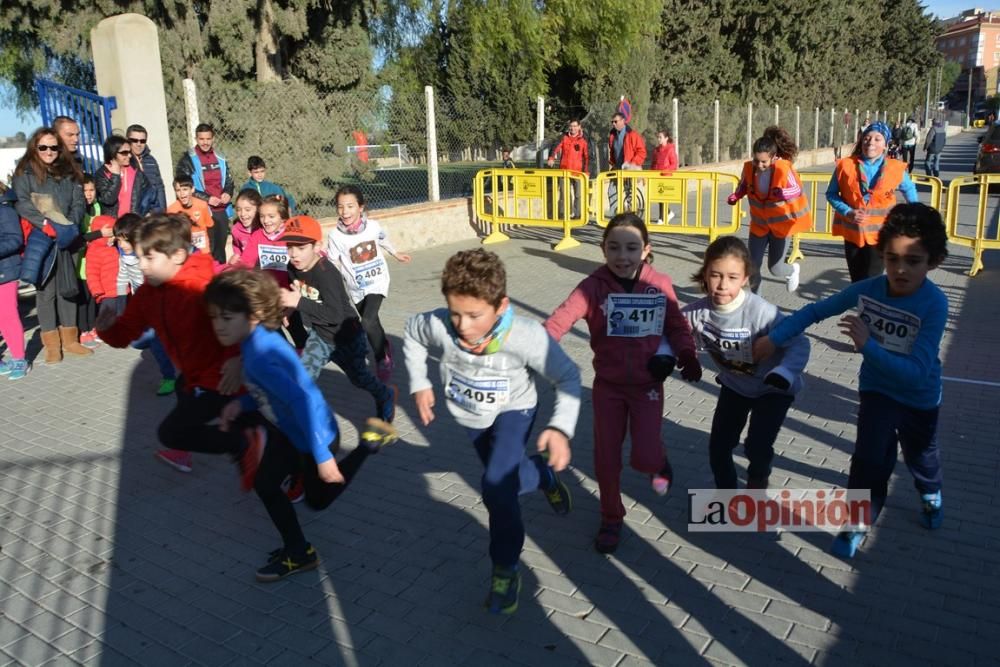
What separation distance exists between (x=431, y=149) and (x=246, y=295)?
10.7 meters

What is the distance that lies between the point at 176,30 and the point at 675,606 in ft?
46.1

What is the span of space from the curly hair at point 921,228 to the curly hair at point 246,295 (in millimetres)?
2700

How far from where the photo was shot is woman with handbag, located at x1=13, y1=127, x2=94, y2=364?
22.9 feet

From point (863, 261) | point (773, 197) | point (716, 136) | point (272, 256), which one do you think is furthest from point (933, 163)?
point (272, 256)

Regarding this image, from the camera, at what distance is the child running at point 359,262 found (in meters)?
6.14

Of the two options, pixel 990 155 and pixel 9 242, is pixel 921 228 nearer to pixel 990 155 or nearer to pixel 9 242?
pixel 9 242

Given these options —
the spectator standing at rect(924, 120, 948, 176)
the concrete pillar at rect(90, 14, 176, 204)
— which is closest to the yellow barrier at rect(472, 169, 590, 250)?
the concrete pillar at rect(90, 14, 176, 204)

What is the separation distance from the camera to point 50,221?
707cm

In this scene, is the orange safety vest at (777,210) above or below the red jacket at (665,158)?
below

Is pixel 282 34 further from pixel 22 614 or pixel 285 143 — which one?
pixel 22 614

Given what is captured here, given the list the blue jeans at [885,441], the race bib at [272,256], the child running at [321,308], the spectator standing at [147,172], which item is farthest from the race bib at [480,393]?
the spectator standing at [147,172]

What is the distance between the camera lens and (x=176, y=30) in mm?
14188

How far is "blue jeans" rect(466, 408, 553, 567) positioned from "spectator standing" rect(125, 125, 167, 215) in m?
6.18

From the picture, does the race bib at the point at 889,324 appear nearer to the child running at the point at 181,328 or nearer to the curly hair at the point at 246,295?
the curly hair at the point at 246,295
